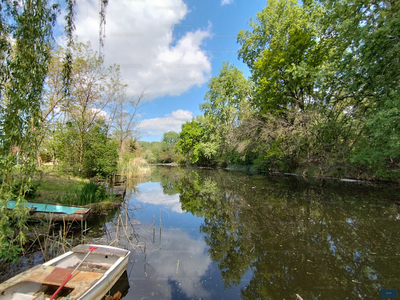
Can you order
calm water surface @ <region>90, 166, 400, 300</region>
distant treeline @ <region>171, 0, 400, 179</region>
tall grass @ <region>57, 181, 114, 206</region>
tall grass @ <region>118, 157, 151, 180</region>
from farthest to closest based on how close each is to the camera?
tall grass @ <region>118, 157, 151, 180</region> → distant treeline @ <region>171, 0, 400, 179</region> → tall grass @ <region>57, 181, 114, 206</region> → calm water surface @ <region>90, 166, 400, 300</region>

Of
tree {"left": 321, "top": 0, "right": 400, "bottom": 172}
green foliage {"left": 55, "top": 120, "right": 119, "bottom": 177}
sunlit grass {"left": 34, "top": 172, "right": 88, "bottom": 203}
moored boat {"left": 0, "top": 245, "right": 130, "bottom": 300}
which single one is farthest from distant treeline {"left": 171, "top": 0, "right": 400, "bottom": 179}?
sunlit grass {"left": 34, "top": 172, "right": 88, "bottom": 203}

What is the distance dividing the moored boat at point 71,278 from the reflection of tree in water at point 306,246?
2.15 m

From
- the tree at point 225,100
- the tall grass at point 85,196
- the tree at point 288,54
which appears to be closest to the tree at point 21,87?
the tall grass at point 85,196

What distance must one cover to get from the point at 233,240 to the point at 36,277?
13.7 feet

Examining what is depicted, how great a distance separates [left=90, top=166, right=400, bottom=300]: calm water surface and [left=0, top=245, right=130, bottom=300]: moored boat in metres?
0.54

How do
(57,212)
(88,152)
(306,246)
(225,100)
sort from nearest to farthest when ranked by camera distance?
1. (306,246)
2. (57,212)
3. (88,152)
4. (225,100)

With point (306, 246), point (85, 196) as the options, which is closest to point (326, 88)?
point (306, 246)

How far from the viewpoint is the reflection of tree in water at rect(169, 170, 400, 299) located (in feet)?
11.2

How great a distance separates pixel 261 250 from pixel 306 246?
46.4 inches

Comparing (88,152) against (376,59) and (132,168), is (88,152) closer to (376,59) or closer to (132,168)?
(132,168)

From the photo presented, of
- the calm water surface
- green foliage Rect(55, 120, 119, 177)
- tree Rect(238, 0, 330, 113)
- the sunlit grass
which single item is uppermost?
tree Rect(238, 0, 330, 113)

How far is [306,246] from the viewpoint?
480 centimetres

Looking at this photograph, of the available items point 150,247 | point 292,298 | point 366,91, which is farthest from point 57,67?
point 366,91

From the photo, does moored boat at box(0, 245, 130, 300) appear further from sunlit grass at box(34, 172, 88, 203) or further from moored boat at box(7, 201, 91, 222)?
sunlit grass at box(34, 172, 88, 203)
